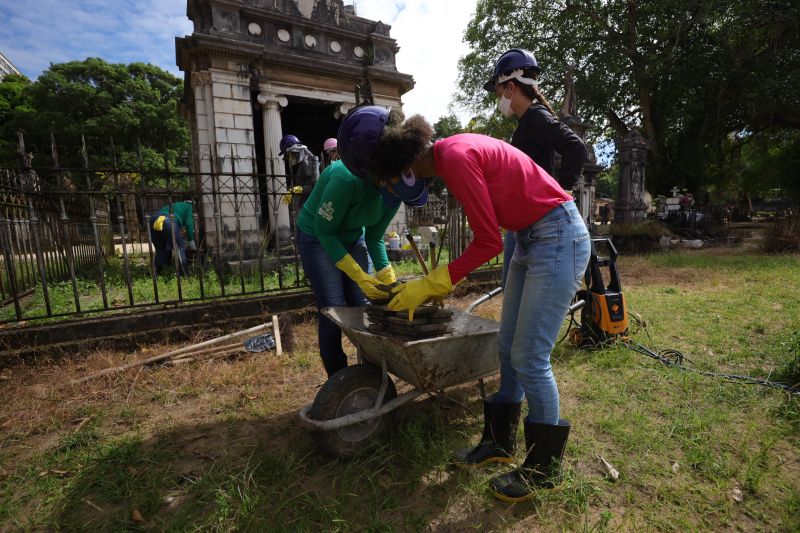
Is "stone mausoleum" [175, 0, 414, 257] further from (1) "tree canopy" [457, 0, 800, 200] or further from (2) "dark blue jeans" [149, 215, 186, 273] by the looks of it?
(1) "tree canopy" [457, 0, 800, 200]

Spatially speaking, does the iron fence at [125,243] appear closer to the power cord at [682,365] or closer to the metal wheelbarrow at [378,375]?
the metal wheelbarrow at [378,375]

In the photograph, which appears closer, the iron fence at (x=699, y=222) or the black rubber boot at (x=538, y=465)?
the black rubber boot at (x=538, y=465)

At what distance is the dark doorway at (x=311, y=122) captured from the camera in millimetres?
11039

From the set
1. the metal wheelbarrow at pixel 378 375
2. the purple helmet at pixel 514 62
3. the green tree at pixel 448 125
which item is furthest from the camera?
the green tree at pixel 448 125

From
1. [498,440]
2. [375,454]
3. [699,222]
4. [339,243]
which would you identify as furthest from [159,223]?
[699,222]

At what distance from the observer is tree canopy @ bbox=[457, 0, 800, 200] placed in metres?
14.5

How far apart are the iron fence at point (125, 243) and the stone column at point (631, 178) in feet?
29.2

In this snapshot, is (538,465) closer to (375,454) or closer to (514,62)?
(375,454)

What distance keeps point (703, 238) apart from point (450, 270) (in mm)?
15162

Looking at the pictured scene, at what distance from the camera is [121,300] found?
5.41 m

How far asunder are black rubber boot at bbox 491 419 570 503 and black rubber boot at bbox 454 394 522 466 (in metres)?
0.24

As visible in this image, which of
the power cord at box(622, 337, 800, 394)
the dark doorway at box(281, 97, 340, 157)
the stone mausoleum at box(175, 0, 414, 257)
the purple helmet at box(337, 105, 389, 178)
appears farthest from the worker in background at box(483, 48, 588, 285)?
the dark doorway at box(281, 97, 340, 157)

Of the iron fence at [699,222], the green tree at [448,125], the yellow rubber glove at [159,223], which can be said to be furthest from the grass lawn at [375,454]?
the green tree at [448,125]

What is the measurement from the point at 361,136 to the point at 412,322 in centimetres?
90
